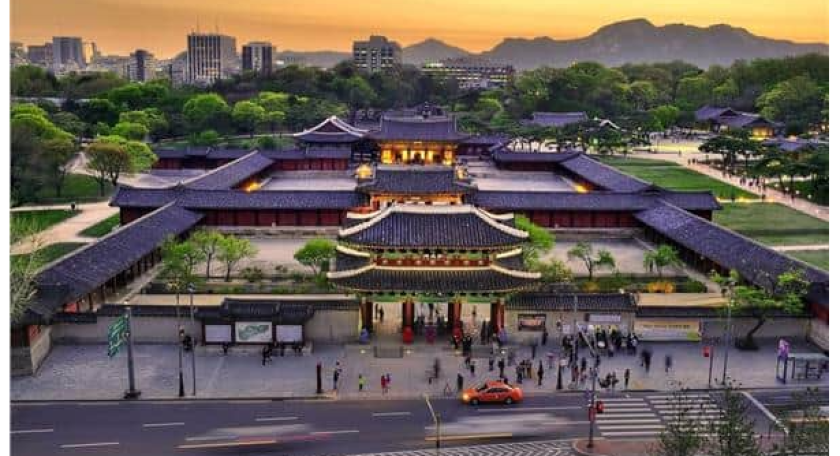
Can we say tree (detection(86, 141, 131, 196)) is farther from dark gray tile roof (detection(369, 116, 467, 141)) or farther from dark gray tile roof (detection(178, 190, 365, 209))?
dark gray tile roof (detection(369, 116, 467, 141))

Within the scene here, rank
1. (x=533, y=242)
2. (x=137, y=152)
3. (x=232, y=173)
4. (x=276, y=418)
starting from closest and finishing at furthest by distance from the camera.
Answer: (x=276, y=418) < (x=533, y=242) < (x=232, y=173) < (x=137, y=152)

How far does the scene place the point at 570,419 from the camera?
36.1m

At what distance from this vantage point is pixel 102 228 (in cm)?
7644

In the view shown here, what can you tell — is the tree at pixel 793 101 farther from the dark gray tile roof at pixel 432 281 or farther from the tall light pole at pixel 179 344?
the tall light pole at pixel 179 344

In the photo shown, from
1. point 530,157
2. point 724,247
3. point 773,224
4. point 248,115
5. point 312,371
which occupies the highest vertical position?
point 248,115

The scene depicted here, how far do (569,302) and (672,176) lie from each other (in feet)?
235

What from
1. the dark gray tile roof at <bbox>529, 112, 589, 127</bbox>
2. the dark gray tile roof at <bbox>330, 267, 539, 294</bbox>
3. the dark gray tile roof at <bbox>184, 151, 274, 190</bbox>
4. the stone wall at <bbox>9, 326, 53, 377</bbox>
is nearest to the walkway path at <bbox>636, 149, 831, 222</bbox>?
the dark gray tile roof at <bbox>330, 267, 539, 294</bbox>

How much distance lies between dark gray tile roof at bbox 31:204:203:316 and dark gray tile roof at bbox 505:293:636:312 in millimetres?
24343

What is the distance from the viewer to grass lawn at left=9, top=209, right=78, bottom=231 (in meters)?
77.1

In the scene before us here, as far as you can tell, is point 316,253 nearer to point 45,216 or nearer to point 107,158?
point 45,216

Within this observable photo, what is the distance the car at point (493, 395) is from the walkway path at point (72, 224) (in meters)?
38.5

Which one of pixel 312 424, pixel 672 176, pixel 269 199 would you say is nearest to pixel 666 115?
pixel 672 176

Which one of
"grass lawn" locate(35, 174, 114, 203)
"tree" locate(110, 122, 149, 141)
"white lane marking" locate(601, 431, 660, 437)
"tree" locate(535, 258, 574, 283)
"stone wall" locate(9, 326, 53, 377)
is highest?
"tree" locate(110, 122, 149, 141)

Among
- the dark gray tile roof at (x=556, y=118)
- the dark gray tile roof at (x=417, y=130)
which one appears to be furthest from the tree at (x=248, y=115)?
the dark gray tile roof at (x=556, y=118)
